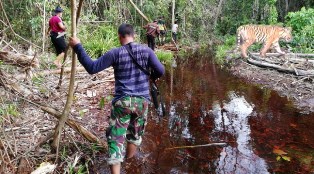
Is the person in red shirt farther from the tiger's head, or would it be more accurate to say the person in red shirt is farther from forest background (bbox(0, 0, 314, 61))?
the tiger's head

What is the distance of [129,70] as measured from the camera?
3760mm

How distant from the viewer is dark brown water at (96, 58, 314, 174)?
15.6 ft

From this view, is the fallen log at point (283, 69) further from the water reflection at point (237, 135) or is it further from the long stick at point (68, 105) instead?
the long stick at point (68, 105)

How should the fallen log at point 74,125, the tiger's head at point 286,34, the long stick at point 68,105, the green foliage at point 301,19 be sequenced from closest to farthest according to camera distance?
the long stick at point 68,105
the fallen log at point 74,125
the tiger's head at point 286,34
the green foliage at point 301,19

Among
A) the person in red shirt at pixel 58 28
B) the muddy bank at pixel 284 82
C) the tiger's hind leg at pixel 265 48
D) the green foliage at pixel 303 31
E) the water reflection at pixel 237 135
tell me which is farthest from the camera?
the tiger's hind leg at pixel 265 48

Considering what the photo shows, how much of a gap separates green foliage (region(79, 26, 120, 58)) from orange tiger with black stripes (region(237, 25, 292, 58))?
5.79 meters

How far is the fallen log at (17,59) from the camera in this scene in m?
3.63

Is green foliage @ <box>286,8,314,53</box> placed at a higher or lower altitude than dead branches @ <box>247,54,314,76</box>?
higher

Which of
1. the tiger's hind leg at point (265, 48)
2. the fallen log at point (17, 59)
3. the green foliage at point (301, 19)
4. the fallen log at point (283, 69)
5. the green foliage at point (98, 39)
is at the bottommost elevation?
the fallen log at point (283, 69)

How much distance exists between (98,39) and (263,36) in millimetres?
7286

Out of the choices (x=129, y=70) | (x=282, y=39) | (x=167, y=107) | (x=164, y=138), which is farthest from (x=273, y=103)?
(x=282, y=39)

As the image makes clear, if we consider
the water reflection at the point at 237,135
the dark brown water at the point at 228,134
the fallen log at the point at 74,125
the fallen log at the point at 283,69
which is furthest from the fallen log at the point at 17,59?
the fallen log at the point at 283,69

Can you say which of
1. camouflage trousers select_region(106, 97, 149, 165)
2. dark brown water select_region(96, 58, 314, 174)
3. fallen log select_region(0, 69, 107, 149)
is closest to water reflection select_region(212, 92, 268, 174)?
dark brown water select_region(96, 58, 314, 174)

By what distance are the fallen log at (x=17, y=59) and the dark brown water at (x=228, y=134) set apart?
196 centimetres
